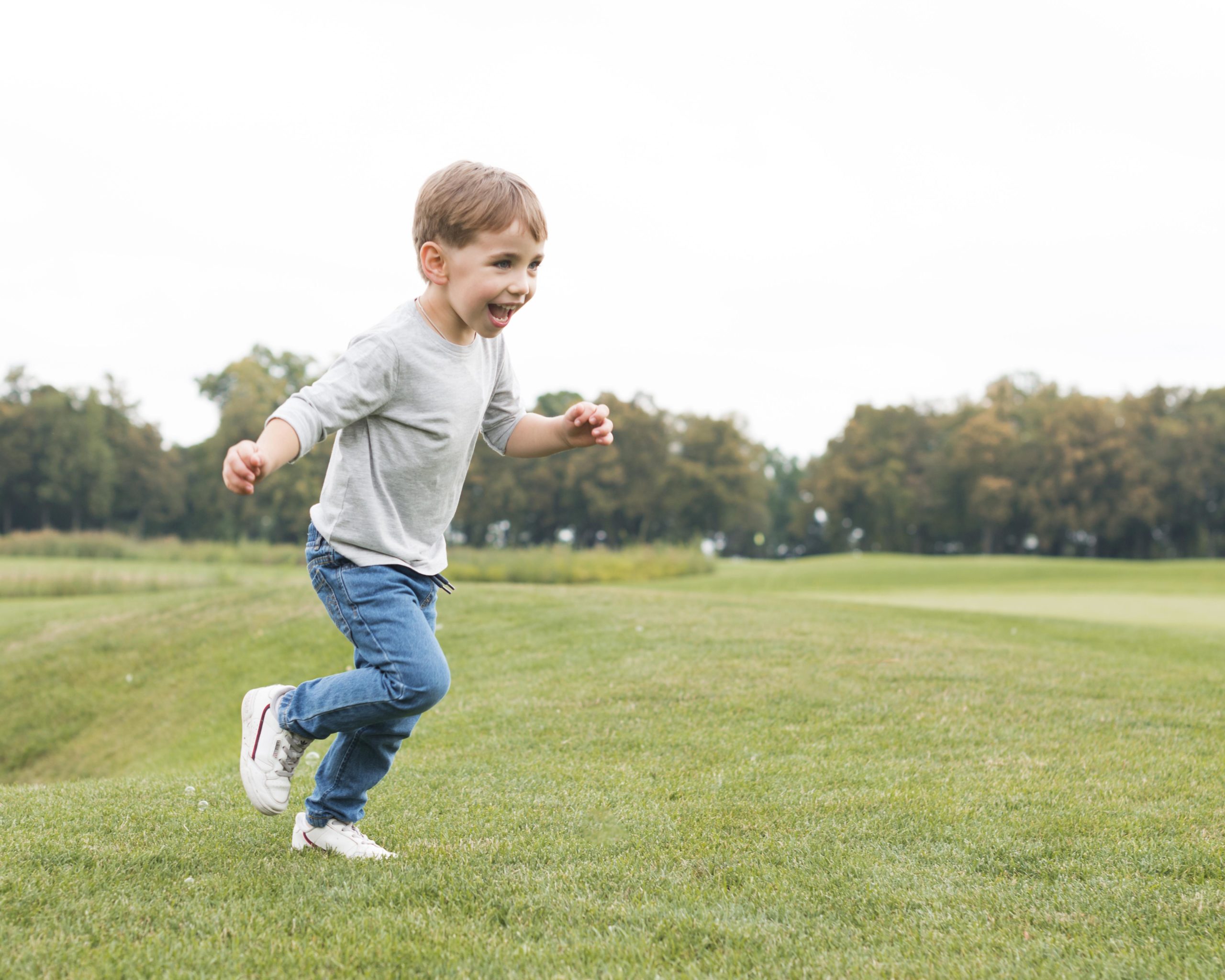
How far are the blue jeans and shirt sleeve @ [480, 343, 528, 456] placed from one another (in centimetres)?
68

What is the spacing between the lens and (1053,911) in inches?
103

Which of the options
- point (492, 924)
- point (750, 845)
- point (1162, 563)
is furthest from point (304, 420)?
point (1162, 563)

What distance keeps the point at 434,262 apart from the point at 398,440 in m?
0.58

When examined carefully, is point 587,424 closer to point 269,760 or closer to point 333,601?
point 333,601

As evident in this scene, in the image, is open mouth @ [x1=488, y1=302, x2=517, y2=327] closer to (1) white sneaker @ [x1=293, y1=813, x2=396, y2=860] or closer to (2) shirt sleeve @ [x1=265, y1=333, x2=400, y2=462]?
(2) shirt sleeve @ [x1=265, y1=333, x2=400, y2=462]

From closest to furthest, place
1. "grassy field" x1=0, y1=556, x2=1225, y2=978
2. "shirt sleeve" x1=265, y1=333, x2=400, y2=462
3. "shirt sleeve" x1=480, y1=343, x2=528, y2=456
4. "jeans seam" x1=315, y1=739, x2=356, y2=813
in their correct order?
"grassy field" x1=0, y1=556, x2=1225, y2=978 < "shirt sleeve" x1=265, y1=333, x2=400, y2=462 < "jeans seam" x1=315, y1=739, x2=356, y2=813 < "shirt sleeve" x1=480, y1=343, x2=528, y2=456

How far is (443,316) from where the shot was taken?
310cm

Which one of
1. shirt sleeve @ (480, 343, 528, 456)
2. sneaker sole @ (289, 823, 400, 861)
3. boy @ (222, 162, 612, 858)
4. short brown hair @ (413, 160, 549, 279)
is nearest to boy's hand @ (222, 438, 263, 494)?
boy @ (222, 162, 612, 858)

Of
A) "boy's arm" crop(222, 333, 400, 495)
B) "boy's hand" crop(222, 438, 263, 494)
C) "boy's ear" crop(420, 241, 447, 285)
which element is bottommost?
"boy's hand" crop(222, 438, 263, 494)

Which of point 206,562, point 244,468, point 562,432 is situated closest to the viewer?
point 244,468

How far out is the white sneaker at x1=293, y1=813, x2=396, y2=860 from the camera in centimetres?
315

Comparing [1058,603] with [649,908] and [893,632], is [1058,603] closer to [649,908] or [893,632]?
[893,632]

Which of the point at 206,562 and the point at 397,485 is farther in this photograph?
the point at 206,562

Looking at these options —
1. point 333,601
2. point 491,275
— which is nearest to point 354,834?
point 333,601
